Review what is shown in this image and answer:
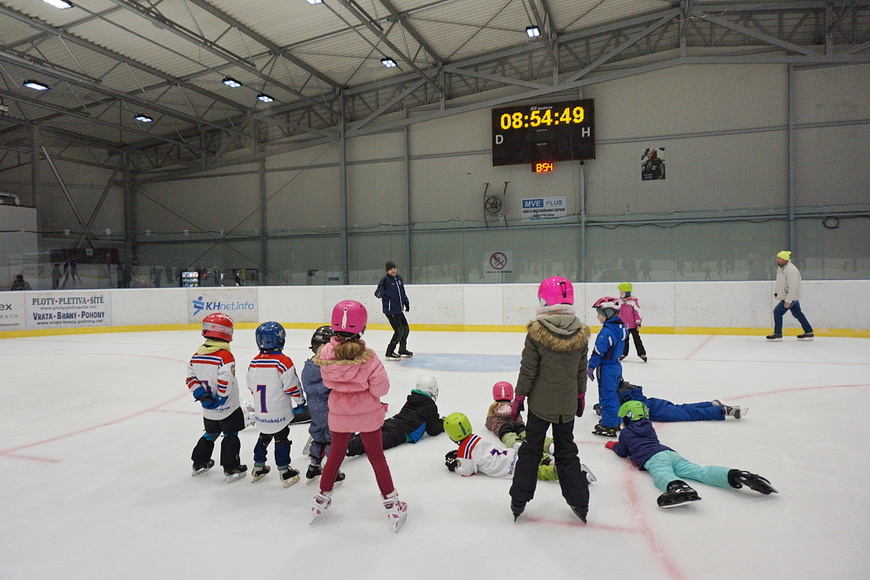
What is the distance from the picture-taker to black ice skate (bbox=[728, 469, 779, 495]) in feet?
9.12

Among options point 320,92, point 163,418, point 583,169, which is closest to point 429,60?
point 320,92

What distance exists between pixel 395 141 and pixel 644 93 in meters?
8.20

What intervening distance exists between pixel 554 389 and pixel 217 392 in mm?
2009

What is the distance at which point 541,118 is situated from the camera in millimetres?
14914

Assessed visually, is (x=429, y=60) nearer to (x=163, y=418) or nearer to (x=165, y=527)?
(x=163, y=418)

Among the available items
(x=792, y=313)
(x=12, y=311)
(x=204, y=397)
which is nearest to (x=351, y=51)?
(x=12, y=311)

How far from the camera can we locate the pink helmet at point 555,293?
2582 mm

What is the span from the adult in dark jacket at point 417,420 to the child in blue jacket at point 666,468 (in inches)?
50.9

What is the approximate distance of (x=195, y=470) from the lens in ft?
11.0

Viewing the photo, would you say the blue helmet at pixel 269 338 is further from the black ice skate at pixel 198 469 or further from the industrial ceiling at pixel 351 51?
the industrial ceiling at pixel 351 51

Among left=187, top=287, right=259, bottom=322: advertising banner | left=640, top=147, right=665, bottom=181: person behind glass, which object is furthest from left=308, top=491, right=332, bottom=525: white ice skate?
left=640, top=147, right=665, bottom=181: person behind glass

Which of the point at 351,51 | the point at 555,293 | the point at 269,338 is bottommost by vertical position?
the point at 269,338

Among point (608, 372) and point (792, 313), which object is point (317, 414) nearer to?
point (608, 372)

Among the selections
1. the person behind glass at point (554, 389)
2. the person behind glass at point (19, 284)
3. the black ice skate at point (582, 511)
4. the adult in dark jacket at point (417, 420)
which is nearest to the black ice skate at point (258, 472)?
the adult in dark jacket at point (417, 420)
